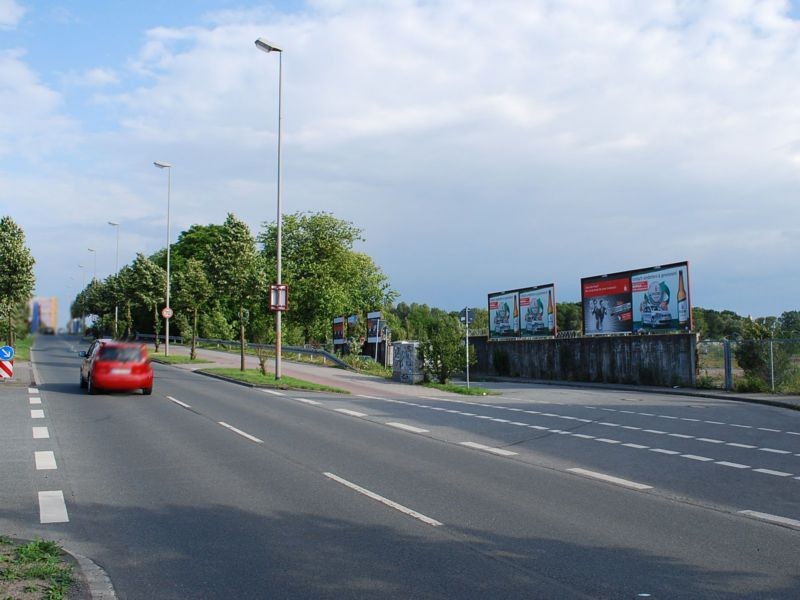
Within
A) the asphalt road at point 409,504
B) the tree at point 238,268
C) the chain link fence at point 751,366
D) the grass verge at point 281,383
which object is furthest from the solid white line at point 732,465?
the tree at point 238,268

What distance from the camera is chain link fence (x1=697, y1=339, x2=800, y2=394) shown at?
26.9 m

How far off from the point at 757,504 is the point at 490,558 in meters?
4.00

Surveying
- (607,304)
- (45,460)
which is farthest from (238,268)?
(45,460)

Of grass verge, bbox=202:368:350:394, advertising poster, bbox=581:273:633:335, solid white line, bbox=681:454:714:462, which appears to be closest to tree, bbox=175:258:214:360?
grass verge, bbox=202:368:350:394

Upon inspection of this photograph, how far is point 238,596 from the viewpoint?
17.7ft

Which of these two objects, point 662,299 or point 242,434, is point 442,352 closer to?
point 662,299

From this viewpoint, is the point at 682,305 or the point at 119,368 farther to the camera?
the point at 682,305

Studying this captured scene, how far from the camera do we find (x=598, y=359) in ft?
121

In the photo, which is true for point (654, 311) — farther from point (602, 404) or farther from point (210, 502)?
point (210, 502)

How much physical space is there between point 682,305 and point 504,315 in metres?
13.4

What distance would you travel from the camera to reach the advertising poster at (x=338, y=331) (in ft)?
177

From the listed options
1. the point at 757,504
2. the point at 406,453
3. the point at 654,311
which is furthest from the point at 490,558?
the point at 654,311

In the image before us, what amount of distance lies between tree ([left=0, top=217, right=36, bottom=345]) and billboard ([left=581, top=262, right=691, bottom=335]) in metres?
26.7

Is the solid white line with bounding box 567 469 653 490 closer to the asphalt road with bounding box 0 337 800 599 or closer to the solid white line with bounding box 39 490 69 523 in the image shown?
the asphalt road with bounding box 0 337 800 599
